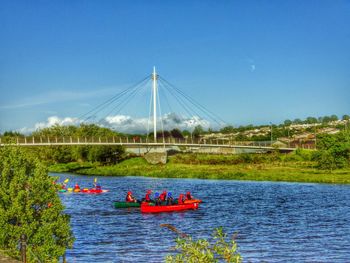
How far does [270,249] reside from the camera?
2739 centimetres

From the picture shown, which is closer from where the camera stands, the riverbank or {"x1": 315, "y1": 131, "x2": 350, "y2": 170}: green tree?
the riverbank

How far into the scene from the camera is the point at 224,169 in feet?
289

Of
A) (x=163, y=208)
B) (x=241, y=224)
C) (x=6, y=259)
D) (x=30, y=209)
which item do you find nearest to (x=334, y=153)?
(x=163, y=208)

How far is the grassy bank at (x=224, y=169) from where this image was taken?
241ft

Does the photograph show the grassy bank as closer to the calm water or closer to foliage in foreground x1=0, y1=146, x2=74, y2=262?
the calm water

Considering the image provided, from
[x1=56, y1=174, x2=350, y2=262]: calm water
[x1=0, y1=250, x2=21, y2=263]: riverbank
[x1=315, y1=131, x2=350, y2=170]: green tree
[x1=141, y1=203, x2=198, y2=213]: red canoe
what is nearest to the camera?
[x1=0, y1=250, x2=21, y2=263]: riverbank

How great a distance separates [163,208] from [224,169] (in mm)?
44716

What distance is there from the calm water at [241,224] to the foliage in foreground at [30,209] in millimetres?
6735

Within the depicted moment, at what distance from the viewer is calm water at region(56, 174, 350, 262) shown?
86.8 feet

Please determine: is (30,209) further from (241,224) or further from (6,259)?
(241,224)

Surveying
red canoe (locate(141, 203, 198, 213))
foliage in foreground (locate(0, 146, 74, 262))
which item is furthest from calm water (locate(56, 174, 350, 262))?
foliage in foreground (locate(0, 146, 74, 262))

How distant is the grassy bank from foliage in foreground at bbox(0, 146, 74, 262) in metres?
53.1

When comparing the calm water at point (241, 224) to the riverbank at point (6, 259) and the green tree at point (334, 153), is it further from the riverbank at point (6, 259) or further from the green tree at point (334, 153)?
the green tree at point (334, 153)

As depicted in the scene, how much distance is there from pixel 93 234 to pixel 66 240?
13.5 meters
